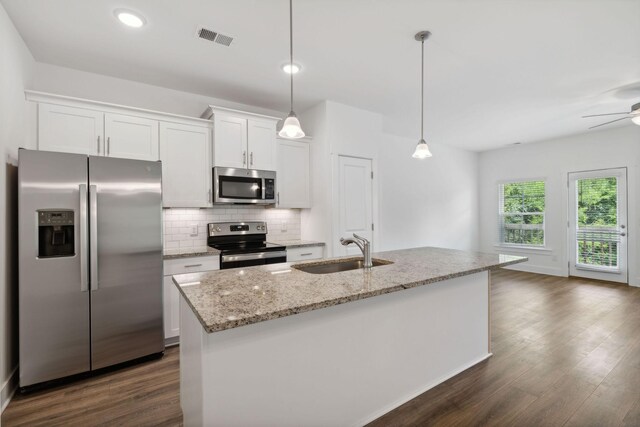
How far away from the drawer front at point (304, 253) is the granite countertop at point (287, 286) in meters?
1.23

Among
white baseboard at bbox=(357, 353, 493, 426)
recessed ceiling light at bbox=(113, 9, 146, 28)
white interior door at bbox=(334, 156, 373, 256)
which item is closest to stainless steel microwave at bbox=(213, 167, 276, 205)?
white interior door at bbox=(334, 156, 373, 256)

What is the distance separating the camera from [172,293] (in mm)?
2904

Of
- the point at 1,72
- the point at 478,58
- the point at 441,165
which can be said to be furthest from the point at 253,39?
the point at 441,165

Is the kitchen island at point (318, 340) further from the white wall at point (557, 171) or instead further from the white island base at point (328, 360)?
the white wall at point (557, 171)

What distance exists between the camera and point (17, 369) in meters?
2.29

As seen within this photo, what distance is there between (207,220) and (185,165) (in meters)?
0.72

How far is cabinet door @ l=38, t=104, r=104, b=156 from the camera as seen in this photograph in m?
2.57

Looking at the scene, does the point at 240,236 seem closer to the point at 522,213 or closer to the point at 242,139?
the point at 242,139

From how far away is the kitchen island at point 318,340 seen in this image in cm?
132

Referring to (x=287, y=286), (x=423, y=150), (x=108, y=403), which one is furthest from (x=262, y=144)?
(x=108, y=403)

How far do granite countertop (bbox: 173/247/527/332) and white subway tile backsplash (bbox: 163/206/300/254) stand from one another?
1692 millimetres

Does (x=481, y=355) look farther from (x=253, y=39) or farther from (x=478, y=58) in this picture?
(x=253, y=39)

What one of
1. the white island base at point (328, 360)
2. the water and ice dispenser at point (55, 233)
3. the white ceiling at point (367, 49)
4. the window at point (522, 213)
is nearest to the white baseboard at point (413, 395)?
the white island base at point (328, 360)

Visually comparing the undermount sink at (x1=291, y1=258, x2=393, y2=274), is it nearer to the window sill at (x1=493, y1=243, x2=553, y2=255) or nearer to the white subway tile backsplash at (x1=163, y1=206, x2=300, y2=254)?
the white subway tile backsplash at (x1=163, y1=206, x2=300, y2=254)
